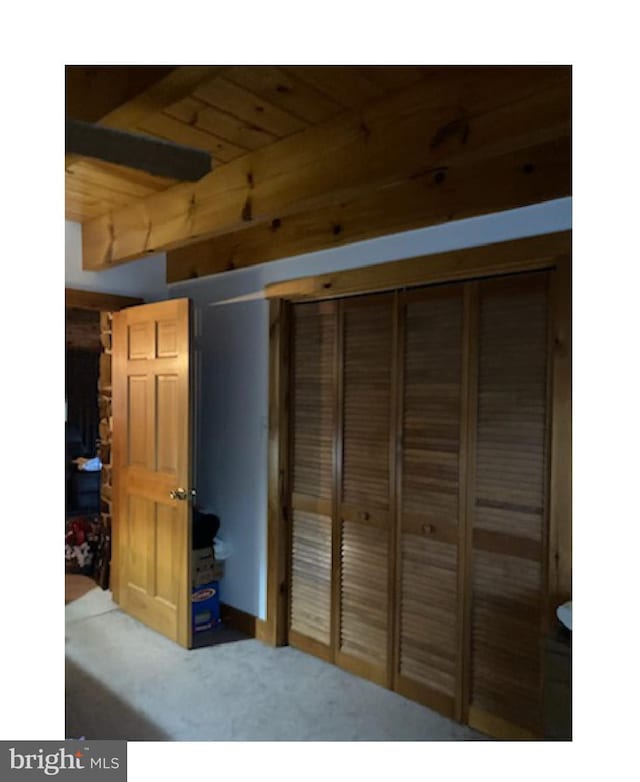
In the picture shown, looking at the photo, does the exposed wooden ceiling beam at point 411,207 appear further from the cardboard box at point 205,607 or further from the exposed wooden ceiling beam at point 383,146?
the cardboard box at point 205,607

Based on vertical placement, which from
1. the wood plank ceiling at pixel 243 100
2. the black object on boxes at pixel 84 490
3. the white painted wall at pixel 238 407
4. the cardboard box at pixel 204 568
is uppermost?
the wood plank ceiling at pixel 243 100

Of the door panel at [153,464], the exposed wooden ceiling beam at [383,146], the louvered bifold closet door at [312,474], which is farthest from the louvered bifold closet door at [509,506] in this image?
the door panel at [153,464]

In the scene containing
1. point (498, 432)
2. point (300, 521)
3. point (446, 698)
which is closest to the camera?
point (498, 432)

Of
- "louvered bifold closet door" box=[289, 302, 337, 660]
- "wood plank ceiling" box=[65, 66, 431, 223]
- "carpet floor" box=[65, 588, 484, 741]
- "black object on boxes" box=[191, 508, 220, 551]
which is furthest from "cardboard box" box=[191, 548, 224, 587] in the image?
"wood plank ceiling" box=[65, 66, 431, 223]

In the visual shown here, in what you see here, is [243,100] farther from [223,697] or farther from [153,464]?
[223,697]

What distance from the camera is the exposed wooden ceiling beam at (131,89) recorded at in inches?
43.4

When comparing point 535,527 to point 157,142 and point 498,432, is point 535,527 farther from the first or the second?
point 157,142

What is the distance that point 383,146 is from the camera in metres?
1.46

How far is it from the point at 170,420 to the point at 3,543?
5.71 ft

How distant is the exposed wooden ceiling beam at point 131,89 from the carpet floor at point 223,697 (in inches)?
67.8

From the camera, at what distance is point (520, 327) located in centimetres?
182

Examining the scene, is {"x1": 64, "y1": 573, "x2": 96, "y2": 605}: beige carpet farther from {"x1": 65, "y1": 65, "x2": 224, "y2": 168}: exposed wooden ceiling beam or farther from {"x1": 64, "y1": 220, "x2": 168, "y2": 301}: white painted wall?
{"x1": 65, "y1": 65, "x2": 224, "y2": 168}: exposed wooden ceiling beam

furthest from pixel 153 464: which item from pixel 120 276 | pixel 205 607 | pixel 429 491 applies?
pixel 429 491
